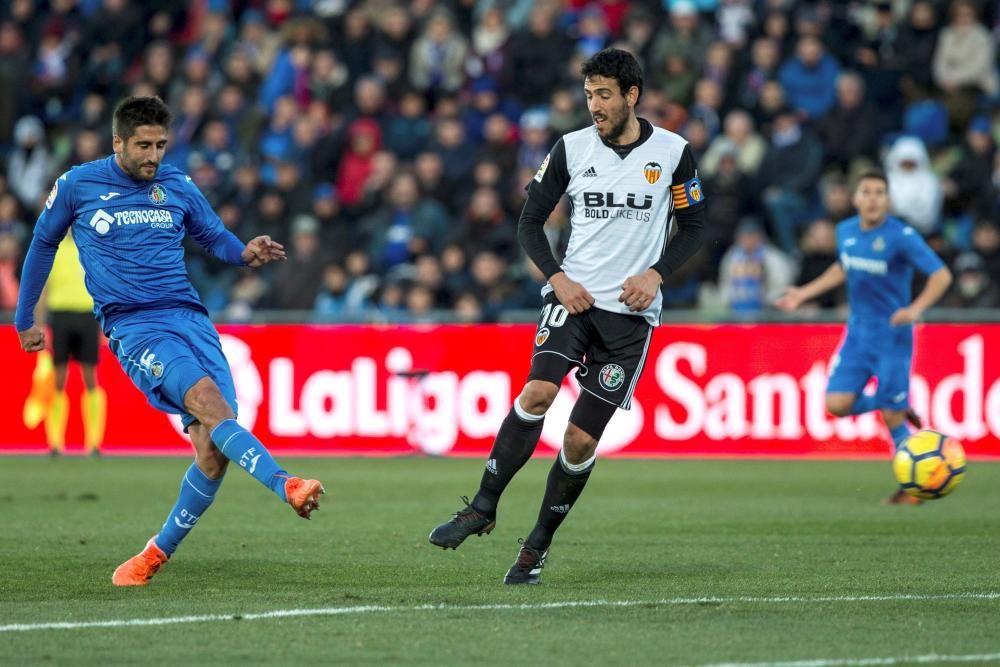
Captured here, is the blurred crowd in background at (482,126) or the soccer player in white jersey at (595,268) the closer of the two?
the soccer player in white jersey at (595,268)

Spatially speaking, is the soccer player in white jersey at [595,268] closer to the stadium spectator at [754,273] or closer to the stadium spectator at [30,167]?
the stadium spectator at [754,273]

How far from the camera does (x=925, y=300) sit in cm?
1235

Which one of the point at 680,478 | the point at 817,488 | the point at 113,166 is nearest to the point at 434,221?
the point at 680,478

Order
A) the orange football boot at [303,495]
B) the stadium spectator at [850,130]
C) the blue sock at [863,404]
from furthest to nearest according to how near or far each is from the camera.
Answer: the stadium spectator at [850,130] → the blue sock at [863,404] → the orange football boot at [303,495]

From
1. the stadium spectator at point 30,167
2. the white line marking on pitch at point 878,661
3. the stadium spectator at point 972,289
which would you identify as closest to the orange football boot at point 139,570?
the white line marking on pitch at point 878,661

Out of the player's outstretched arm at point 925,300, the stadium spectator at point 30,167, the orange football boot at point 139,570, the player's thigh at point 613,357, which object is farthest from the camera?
the stadium spectator at point 30,167

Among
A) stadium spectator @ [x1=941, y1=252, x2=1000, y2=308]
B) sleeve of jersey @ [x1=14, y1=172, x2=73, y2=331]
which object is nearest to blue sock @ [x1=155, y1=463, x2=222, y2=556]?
sleeve of jersey @ [x1=14, y1=172, x2=73, y2=331]

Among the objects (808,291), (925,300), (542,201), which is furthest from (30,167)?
(542,201)

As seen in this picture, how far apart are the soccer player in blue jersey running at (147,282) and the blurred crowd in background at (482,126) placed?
369 inches

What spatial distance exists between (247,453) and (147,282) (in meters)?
1.06

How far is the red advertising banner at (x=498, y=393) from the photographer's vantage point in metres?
17.1

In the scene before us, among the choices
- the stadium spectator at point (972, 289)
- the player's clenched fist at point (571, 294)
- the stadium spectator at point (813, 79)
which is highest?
the stadium spectator at point (813, 79)

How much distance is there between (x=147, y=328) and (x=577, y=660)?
312cm

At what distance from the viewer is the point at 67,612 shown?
7055 millimetres
